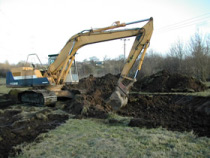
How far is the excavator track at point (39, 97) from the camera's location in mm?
9086

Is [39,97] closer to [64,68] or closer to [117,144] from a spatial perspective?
[64,68]

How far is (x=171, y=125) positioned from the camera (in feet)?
18.2

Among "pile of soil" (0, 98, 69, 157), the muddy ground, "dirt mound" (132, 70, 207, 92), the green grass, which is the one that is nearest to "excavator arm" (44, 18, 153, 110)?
the muddy ground

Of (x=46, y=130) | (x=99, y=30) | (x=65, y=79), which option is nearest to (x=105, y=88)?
(x=65, y=79)

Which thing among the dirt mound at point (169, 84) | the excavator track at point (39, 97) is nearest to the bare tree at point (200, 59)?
the dirt mound at point (169, 84)

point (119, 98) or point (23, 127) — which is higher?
point (119, 98)

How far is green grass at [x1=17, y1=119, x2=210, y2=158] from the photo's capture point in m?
3.83

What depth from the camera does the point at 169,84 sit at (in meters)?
14.2

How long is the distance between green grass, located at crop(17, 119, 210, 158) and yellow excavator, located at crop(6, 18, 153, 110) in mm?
3429

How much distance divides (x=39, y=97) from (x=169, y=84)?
9071 mm

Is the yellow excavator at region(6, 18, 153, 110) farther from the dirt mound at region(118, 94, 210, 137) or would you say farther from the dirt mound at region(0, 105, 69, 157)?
the dirt mound at region(0, 105, 69, 157)

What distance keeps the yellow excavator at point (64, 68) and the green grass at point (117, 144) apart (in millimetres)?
3429

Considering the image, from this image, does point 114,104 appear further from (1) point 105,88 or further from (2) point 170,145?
(1) point 105,88

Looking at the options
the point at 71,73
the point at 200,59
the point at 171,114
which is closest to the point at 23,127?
the point at 171,114
